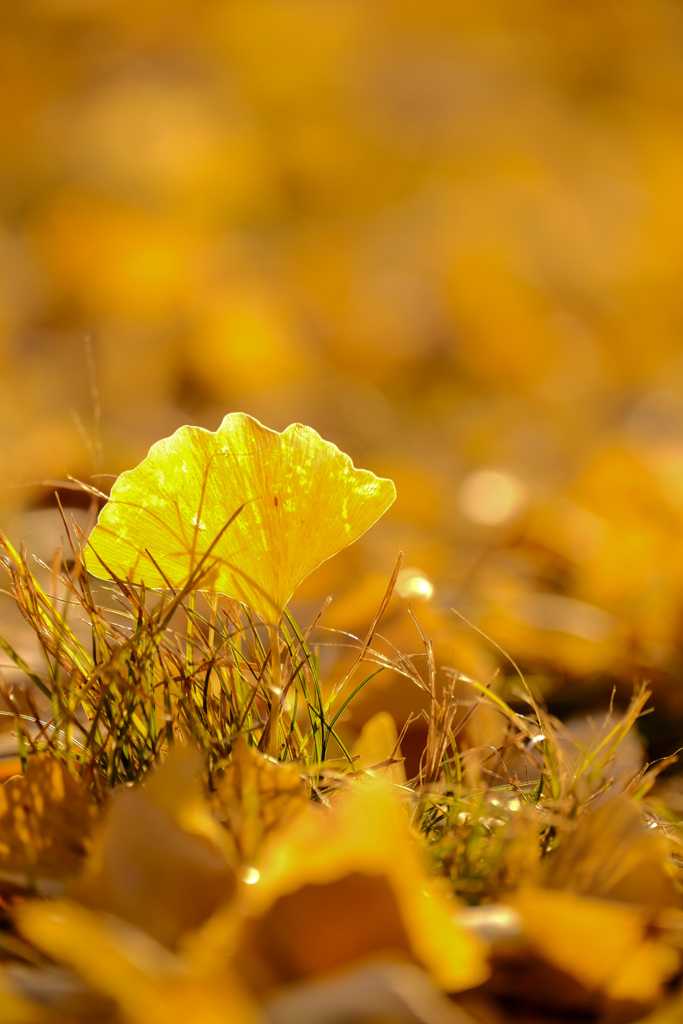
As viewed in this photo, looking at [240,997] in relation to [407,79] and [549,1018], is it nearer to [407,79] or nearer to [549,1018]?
[549,1018]

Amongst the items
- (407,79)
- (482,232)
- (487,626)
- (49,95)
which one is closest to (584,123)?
A: (407,79)

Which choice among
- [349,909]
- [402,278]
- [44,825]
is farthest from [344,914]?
[402,278]

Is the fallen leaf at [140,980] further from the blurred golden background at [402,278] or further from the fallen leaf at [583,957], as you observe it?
the blurred golden background at [402,278]

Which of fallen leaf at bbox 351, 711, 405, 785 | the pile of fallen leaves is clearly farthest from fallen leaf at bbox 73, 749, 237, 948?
fallen leaf at bbox 351, 711, 405, 785

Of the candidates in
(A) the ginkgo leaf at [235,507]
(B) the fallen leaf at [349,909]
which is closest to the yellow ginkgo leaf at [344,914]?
(B) the fallen leaf at [349,909]

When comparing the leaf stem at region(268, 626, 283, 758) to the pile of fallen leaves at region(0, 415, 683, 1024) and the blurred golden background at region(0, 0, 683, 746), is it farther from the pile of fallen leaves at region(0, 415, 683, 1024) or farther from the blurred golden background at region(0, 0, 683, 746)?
the blurred golden background at region(0, 0, 683, 746)

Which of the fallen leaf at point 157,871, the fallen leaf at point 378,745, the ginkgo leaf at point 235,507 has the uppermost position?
the ginkgo leaf at point 235,507

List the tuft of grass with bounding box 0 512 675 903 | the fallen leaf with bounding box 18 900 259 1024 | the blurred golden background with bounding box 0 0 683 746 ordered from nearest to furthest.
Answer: the fallen leaf with bounding box 18 900 259 1024
the tuft of grass with bounding box 0 512 675 903
the blurred golden background with bounding box 0 0 683 746
